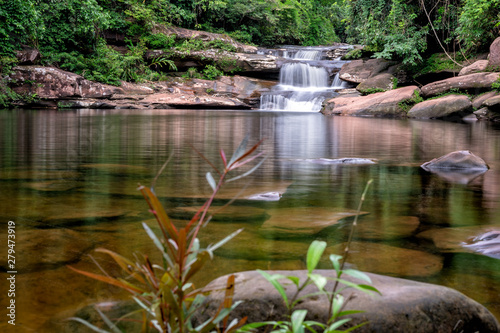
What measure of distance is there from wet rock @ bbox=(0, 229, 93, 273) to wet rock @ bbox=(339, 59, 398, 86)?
2043 centimetres

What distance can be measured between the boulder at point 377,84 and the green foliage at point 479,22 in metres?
3.43

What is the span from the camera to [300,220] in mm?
2699

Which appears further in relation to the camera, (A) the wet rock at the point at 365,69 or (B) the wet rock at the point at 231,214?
(A) the wet rock at the point at 365,69

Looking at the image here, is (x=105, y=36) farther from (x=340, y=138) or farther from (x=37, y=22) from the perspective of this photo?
(x=340, y=138)

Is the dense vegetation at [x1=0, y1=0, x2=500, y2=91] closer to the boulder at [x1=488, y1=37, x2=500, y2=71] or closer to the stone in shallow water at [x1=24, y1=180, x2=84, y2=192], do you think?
the boulder at [x1=488, y1=37, x2=500, y2=71]

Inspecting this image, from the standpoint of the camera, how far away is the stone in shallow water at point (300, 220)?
2.45m

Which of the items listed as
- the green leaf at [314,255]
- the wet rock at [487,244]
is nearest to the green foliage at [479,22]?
the wet rock at [487,244]

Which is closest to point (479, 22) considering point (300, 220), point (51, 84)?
point (300, 220)

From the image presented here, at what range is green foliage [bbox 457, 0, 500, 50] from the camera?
15961mm

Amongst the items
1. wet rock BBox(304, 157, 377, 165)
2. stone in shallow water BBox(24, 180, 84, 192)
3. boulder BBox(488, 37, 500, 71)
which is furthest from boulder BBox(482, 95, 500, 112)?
stone in shallow water BBox(24, 180, 84, 192)

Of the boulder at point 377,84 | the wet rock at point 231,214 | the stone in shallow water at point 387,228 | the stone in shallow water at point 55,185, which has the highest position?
the boulder at point 377,84

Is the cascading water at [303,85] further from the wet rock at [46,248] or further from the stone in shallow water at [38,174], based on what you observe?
the wet rock at [46,248]

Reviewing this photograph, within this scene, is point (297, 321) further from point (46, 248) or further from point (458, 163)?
point (458, 163)

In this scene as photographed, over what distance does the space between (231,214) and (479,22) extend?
696 inches
